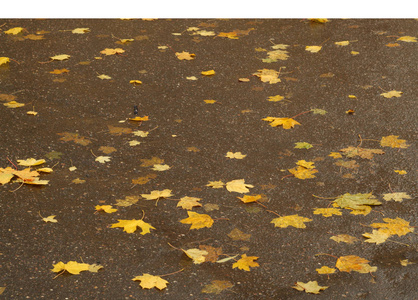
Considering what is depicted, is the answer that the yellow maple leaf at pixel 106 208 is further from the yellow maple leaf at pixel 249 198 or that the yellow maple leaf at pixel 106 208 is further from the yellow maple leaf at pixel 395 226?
the yellow maple leaf at pixel 395 226

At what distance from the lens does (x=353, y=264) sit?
325cm

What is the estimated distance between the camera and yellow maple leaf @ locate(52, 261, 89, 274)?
10.3 ft

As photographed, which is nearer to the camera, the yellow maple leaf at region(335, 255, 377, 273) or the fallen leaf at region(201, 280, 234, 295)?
the fallen leaf at region(201, 280, 234, 295)

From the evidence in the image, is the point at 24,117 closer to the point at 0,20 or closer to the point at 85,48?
the point at 85,48

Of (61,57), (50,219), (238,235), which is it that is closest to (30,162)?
(50,219)

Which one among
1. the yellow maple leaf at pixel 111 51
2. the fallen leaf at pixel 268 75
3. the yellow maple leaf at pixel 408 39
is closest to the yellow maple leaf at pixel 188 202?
the fallen leaf at pixel 268 75

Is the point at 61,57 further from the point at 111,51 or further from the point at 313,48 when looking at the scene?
the point at 313,48

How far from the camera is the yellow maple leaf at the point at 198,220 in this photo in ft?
11.8

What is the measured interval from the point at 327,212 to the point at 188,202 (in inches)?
35.4

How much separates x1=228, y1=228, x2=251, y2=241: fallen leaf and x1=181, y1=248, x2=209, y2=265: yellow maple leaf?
0.23 metres

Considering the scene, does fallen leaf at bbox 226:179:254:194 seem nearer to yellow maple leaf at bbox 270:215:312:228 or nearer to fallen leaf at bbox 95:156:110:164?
yellow maple leaf at bbox 270:215:312:228

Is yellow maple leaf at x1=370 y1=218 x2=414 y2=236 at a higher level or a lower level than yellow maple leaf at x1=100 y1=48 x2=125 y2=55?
lower

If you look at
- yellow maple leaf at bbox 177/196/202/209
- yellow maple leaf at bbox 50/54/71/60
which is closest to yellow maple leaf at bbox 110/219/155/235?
yellow maple leaf at bbox 177/196/202/209

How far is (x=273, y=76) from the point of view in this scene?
580cm
